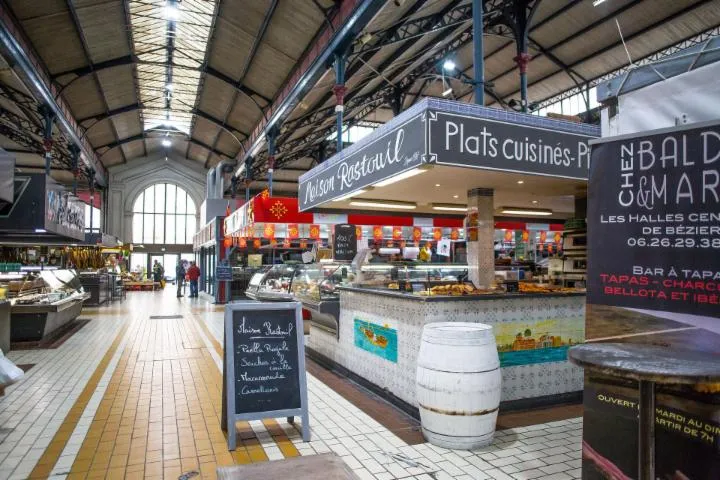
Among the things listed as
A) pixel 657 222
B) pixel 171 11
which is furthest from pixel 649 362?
pixel 171 11

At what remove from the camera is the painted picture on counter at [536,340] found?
15.5 ft

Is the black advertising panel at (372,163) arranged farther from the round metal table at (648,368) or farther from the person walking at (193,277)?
the person walking at (193,277)

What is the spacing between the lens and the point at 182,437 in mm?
4051

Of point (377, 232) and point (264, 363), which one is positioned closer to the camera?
point (264, 363)

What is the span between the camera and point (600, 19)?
14.8 m

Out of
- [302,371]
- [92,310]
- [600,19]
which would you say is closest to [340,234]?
[302,371]

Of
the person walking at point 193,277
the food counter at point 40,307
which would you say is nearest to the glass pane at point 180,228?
the person walking at point 193,277

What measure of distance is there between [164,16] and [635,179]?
15.5m

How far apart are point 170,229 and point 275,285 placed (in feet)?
89.6

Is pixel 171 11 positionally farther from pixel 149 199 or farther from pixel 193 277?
pixel 149 199

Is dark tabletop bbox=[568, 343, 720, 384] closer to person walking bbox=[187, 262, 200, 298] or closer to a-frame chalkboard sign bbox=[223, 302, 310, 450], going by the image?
a-frame chalkboard sign bbox=[223, 302, 310, 450]

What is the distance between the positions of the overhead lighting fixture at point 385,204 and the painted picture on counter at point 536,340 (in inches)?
128

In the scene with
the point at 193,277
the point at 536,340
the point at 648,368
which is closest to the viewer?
the point at 648,368

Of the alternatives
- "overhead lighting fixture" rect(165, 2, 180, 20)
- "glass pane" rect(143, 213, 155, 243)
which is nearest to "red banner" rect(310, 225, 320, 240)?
"overhead lighting fixture" rect(165, 2, 180, 20)
